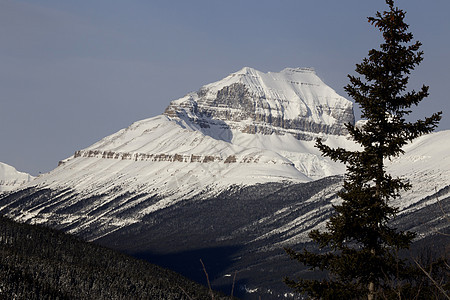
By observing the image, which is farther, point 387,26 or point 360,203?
point 387,26

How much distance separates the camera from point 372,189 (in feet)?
138

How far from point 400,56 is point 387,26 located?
1786 millimetres

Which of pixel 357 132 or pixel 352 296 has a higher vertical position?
pixel 357 132

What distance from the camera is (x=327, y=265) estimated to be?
139 feet

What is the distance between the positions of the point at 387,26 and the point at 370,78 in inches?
118

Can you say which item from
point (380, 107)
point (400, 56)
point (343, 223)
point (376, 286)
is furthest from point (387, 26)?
point (376, 286)

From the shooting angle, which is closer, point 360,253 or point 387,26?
point 360,253

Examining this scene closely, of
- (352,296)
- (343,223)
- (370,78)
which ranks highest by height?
(370,78)

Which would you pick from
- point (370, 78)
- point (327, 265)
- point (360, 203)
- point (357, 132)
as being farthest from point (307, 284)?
point (370, 78)

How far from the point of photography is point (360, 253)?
40469mm

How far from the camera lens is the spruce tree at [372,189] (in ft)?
133

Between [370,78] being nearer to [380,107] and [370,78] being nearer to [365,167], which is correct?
[380,107]

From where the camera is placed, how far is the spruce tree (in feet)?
133

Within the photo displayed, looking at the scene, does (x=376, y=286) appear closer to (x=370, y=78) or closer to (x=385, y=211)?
(x=385, y=211)
